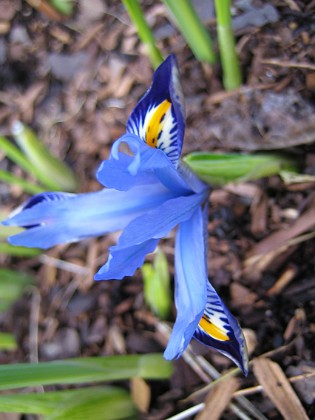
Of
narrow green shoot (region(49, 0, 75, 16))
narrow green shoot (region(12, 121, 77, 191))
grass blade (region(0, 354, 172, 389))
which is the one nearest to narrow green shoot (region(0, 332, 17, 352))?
grass blade (region(0, 354, 172, 389))

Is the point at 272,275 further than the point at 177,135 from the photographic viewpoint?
Yes

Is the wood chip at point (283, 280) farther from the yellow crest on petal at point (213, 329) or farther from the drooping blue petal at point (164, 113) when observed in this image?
the drooping blue petal at point (164, 113)

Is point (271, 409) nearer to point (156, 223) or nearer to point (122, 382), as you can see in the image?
point (122, 382)

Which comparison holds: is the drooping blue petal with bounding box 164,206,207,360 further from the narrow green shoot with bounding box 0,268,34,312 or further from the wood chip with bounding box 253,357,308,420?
the narrow green shoot with bounding box 0,268,34,312

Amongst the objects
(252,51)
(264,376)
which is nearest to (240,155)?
(252,51)

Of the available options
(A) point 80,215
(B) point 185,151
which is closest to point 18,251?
(A) point 80,215

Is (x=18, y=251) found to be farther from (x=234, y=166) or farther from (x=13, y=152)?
(x=234, y=166)
